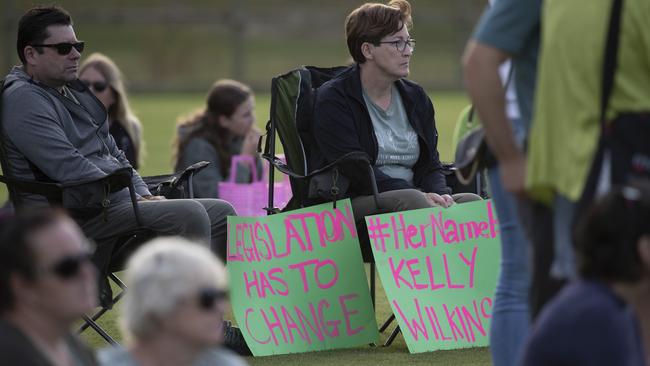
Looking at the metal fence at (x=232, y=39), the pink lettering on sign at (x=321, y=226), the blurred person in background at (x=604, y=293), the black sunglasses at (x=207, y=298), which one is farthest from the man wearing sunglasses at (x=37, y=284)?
the metal fence at (x=232, y=39)

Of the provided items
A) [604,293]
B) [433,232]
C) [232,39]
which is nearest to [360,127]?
[433,232]

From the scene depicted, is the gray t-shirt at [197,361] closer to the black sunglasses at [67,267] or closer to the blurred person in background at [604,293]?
the black sunglasses at [67,267]

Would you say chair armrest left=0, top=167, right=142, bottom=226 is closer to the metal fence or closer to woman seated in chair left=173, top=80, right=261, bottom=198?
woman seated in chair left=173, top=80, right=261, bottom=198

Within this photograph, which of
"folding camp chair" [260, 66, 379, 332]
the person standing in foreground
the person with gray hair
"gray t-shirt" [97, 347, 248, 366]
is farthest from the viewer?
"folding camp chair" [260, 66, 379, 332]

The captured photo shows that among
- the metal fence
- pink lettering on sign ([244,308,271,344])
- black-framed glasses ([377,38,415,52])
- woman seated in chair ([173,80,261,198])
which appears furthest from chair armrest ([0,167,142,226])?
the metal fence

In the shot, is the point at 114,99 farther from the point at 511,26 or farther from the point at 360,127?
the point at 511,26

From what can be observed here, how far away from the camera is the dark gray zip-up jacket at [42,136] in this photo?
5.79 m

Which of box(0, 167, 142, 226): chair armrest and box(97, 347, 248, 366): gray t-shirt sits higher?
box(97, 347, 248, 366): gray t-shirt

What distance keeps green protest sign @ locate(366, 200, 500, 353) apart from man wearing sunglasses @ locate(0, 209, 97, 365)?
3.15 meters

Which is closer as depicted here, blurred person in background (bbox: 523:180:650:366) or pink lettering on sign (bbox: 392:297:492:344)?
blurred person in background (bbox: 523:180:650:366)

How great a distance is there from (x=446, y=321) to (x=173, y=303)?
327 centimetres

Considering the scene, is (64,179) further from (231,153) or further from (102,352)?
(231,153)

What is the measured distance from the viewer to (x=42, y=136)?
19.0 feet

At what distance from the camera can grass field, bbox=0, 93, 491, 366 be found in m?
5.75
